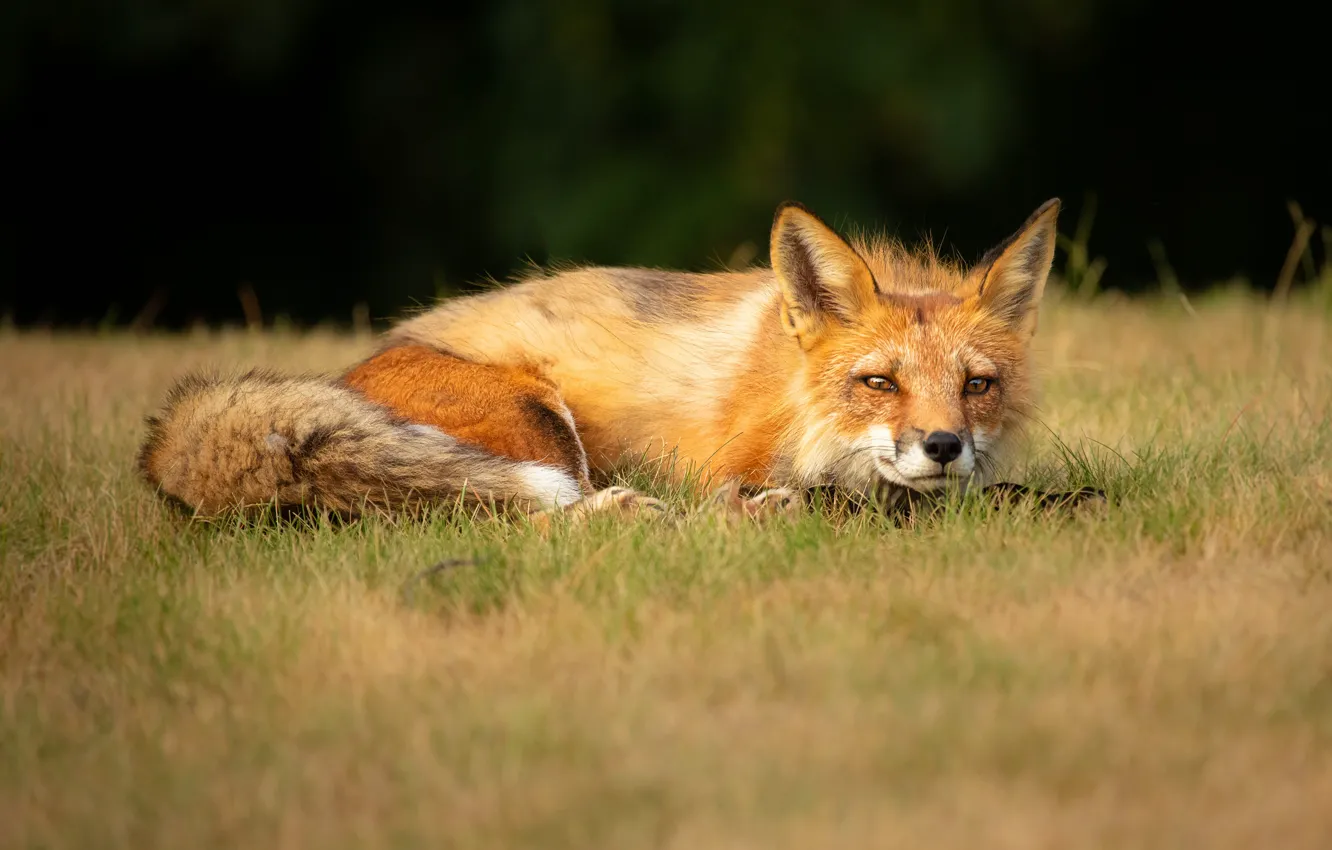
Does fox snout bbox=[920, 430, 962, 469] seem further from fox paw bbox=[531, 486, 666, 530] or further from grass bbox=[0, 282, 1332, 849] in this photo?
fox paw bbox=[531, 486, 666, 530]

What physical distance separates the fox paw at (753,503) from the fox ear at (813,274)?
0.47 m

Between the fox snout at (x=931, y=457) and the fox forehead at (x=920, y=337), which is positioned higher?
the fox forehead at (x=920, y=337)

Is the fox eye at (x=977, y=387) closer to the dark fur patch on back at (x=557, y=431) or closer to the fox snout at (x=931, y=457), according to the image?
the fox snout at (x=931, y=457)

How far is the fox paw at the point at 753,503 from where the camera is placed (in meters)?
3.64

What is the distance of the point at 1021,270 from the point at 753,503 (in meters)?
1.07

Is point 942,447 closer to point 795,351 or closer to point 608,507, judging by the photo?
point 795,351

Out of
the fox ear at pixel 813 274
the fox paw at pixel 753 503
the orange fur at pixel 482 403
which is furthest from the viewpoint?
the orange fur at pixel 482 403

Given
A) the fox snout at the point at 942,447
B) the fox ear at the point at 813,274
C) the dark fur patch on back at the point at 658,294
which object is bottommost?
the fox snout at the point at 942,447

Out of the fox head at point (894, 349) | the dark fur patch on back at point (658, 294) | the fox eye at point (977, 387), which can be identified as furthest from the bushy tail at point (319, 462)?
the fox eye at point (977, 387)

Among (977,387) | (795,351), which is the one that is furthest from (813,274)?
(977,387)

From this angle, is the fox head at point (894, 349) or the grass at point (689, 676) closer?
the grass at point (689, 676)

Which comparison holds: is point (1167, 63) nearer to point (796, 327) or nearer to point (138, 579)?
point (796, 327)

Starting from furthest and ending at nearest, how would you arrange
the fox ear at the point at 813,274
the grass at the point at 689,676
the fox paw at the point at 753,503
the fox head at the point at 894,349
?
the fox ear at the point at 813,274 < the fox head at the point at 894,349 < the fox paw at the point at 753,503 < the grass at the point at 689,676

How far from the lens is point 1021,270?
4.01 meters
